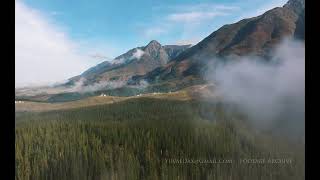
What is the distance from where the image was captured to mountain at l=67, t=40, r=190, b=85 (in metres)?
4.70

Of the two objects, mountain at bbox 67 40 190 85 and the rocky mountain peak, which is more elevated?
the rocky mountain peak

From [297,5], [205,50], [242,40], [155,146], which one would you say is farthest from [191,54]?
[297,5]

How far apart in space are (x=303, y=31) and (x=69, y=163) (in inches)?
80.2

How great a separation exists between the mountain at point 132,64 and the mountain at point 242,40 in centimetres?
6

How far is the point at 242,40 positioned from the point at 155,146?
106 centimetres

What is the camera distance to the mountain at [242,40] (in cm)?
457

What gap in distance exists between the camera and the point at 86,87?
4828 mm

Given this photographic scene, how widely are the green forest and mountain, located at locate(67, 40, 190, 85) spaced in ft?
0.94

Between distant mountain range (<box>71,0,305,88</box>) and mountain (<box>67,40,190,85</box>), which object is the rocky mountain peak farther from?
mountain (<box>67,40,190,85</box>)

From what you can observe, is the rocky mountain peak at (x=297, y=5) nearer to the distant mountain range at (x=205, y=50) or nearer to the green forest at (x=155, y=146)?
the distant mountain range at (x=205, y=50)

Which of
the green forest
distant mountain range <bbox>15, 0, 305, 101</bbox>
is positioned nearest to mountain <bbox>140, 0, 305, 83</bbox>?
distant mountain range <bbox>15, 0, 305, 101</bbox>

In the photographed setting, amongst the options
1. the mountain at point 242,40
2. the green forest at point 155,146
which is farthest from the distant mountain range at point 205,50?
the green forest at point 155,146
